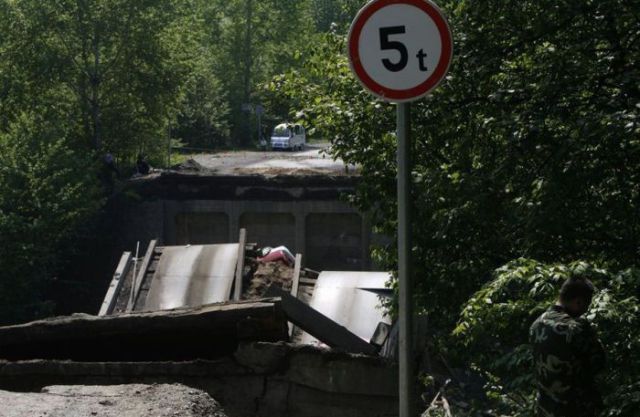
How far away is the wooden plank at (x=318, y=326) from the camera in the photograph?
34.8 ft

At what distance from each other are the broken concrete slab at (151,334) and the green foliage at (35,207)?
1601 cm

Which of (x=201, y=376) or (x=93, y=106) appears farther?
(x=93, y=106)

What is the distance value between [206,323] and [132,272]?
8371mm

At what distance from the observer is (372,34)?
205 inches

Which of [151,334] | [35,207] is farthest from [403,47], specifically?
[35,207]

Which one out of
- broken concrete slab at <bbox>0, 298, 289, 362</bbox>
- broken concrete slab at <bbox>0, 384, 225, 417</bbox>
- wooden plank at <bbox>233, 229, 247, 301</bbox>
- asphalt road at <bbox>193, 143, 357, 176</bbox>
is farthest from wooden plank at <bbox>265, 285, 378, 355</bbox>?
asphalt road at <bbox>193, 143, 357, 176</bbox>

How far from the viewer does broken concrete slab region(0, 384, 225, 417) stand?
7.65 metres

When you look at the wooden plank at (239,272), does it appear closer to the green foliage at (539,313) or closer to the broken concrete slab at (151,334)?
the broken concrete slab at (151,334)

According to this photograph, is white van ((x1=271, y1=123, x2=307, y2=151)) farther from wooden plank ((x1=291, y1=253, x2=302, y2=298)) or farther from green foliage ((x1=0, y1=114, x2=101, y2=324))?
wooden plank ((x1=291, y1=253, x2=302, y2=298))

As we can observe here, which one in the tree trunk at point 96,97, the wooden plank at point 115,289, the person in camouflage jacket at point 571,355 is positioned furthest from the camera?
the tree trunk at point 96,97

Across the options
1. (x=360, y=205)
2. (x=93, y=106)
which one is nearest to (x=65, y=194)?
(x=93, y=106)

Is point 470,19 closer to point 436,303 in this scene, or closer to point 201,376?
point 436,303

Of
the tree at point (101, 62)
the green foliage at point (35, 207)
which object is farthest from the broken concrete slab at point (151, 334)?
the tree at point (101, 62)

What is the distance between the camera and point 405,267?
5.07m
